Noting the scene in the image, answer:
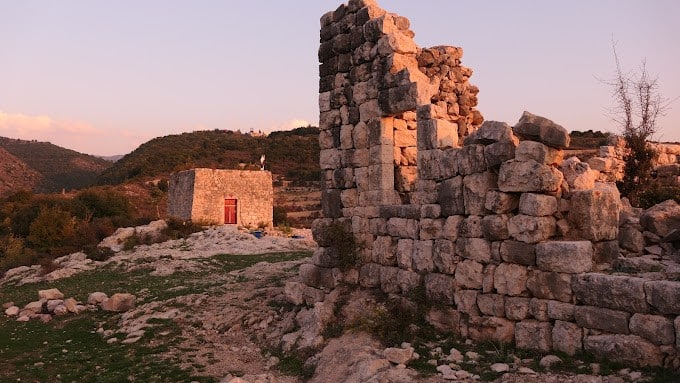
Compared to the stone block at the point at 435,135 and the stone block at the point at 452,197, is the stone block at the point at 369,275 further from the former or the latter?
the stone block at the point at 435,135

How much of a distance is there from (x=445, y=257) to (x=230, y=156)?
50.6 metres

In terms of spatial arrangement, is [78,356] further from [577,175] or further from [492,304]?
[577,175]

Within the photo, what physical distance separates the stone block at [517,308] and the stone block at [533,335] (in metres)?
0.08

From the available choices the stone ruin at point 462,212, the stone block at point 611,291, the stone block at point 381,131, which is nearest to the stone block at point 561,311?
the stone ruin at point 462,212

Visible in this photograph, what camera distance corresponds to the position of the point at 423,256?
26.4 feet

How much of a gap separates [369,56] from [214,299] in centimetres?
556

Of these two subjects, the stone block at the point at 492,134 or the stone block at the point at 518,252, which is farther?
the stone block at the point at 492,134

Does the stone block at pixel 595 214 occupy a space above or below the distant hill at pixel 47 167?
below

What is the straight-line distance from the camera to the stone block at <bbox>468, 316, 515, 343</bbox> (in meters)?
6.64

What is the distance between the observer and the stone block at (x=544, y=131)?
6613mm

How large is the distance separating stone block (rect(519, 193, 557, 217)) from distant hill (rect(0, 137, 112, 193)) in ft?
187

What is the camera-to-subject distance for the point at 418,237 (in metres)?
8.22

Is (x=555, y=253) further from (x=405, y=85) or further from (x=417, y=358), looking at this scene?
(x=405, y=85)

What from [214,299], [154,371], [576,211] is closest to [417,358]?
[576,211]
